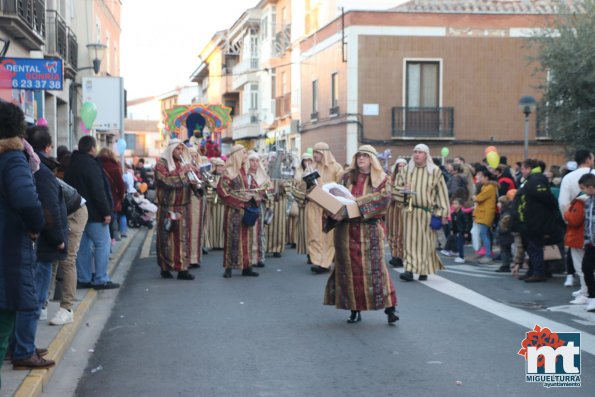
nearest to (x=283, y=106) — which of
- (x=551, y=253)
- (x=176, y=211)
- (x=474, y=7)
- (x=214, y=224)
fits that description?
(x=474, y=7)

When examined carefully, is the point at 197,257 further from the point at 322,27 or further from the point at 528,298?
the point at 322,27

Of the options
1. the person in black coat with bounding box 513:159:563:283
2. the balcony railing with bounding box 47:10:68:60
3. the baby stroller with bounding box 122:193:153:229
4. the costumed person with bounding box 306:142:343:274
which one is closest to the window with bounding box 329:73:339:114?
the baby stroller with bounding box 122:193:153:229

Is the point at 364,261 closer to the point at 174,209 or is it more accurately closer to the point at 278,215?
the point at 174,209

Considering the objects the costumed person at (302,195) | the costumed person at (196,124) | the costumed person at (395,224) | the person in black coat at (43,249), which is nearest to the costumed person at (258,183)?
Answer: the costumed person at (302,195)

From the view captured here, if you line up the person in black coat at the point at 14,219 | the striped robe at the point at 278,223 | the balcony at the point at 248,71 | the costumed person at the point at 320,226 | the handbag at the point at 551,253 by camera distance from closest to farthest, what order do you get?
the person in black coat at the point at 14,219 → the handbag at the point at 551,253 → the costumed person at the point at 320,226 → the striped robe at the point at 278,223 → the balcony at the point at 248,71

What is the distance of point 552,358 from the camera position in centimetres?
718

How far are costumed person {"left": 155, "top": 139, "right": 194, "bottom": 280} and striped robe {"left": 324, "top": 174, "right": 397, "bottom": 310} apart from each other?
4424 mm

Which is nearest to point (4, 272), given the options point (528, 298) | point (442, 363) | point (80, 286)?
point (442, 363)

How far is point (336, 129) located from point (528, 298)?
834 inches

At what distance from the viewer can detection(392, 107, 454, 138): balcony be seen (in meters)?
30.7

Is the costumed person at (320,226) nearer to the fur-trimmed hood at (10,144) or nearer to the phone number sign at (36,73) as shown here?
the phone number sign at (36,73)

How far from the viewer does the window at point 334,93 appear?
3231cm

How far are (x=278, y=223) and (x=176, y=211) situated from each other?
13.2ft

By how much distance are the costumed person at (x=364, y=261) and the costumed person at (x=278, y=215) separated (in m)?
6.95
